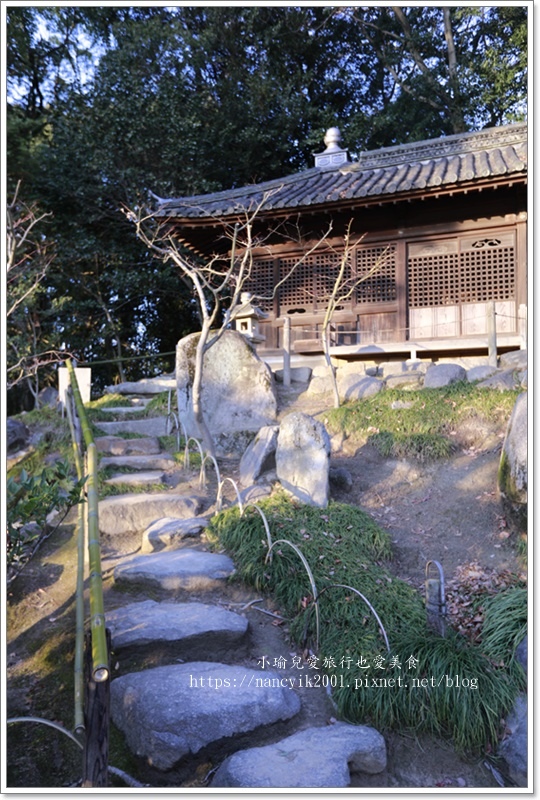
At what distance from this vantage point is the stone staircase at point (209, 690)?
2721 mm

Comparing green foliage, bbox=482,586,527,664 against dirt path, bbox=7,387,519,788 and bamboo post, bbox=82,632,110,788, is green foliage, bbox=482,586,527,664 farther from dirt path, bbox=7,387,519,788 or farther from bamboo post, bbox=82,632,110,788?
bamboo post, bbox=82,632,110,788

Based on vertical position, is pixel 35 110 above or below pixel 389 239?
above

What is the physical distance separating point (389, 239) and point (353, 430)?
5044 millimetres

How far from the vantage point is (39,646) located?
3668mm

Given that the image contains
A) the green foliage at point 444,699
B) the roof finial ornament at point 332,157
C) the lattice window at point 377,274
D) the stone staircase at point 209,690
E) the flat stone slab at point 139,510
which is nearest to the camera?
the stone staircase at point 209,690

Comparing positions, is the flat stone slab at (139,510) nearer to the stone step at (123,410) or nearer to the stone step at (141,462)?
the stone step at (141,462)

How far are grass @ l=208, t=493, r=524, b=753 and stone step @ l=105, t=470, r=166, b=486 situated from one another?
1.19 m

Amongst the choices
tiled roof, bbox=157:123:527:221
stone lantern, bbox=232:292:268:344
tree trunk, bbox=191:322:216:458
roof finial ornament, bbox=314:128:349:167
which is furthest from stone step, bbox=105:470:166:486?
roof finial ornament, bbox=314:128:349:167

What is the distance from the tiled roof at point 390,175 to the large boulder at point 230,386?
2693 mm

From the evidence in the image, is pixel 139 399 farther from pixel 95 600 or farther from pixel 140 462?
pixel 95 600

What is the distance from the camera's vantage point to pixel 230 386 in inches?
294

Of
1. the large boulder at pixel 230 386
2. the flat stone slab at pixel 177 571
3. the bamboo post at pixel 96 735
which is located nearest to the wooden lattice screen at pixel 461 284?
the large boulder at pixel 230 386

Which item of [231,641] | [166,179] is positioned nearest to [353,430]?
[231,641]
